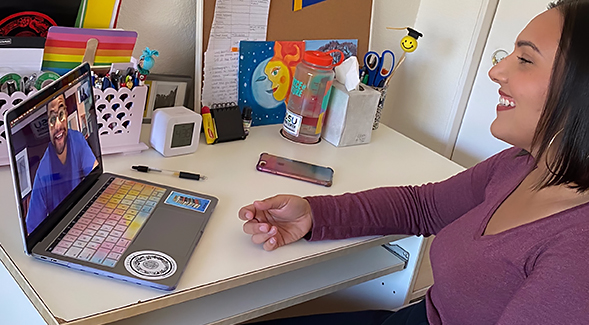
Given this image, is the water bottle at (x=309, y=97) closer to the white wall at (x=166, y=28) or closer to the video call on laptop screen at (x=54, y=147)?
the white wall at (x=166, y=28)

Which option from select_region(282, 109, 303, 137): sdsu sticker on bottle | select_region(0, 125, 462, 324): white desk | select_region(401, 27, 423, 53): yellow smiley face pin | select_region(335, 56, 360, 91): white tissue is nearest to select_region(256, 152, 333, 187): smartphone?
select_region(0, 125, 462, 324): white desk

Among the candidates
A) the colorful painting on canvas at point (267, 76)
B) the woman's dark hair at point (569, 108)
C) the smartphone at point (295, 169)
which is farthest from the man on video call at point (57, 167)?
the woman's dark hair at point (569, 108)

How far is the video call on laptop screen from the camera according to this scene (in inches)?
25.8

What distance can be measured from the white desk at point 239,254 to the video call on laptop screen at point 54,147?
0.28ft

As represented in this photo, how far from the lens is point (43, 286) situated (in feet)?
2.18

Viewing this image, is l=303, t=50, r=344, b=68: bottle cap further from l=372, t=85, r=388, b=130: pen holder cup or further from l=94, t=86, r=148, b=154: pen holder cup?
l=94, t=86, r=148, b=154: pen holder cup

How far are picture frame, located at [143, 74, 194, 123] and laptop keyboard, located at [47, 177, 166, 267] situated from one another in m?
0.26

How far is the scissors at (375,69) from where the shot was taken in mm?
1338

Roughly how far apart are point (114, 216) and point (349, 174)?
51cm

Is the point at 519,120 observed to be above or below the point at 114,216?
above

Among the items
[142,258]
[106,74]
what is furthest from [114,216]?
[106,74]

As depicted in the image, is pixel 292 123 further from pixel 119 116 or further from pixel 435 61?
pixel 435 61

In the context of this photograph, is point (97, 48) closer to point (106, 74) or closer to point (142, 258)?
point (106, 74)

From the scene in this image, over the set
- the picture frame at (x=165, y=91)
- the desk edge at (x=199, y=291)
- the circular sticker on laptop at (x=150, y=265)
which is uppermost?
the picture frame at (x=165, y=91)
